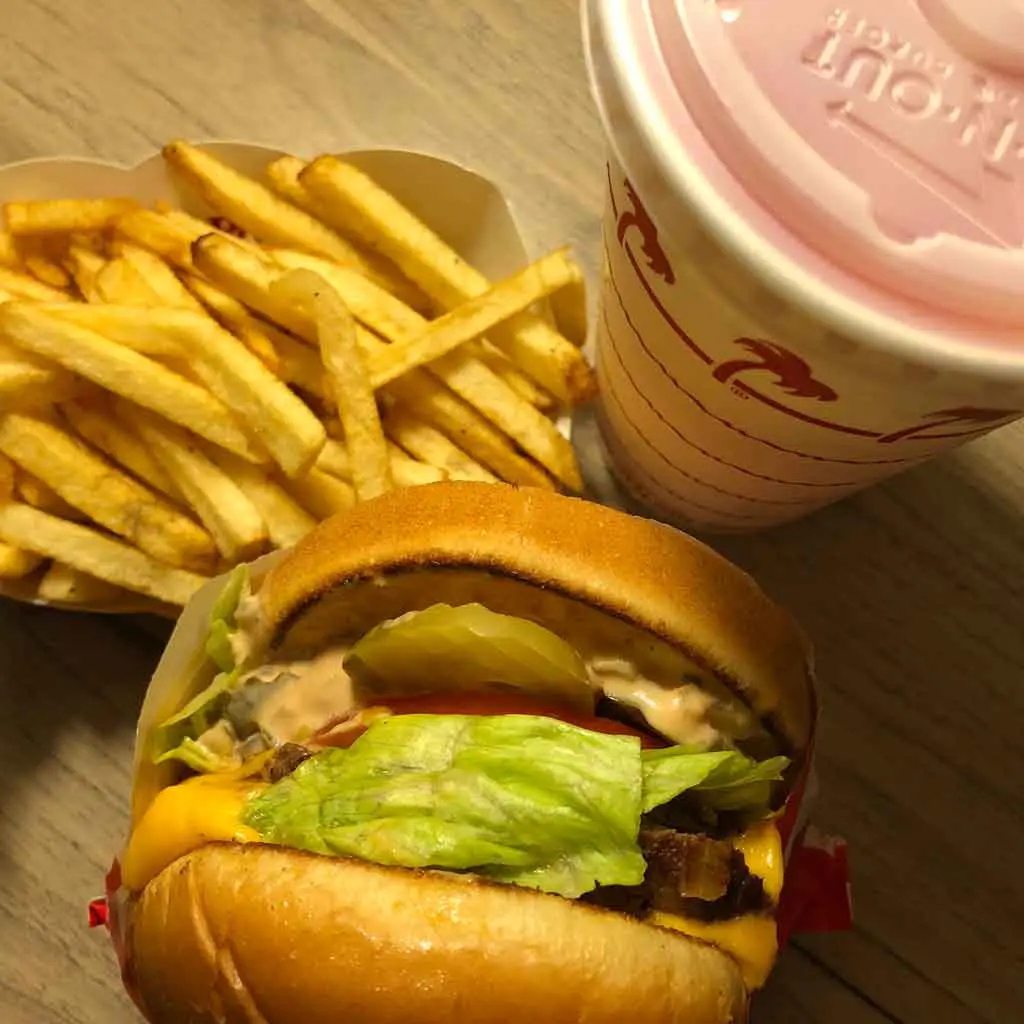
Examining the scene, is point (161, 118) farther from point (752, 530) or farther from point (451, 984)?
point (451, 984)

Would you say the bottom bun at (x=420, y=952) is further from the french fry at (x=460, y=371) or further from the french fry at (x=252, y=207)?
the french fry at (x=252, y=207)

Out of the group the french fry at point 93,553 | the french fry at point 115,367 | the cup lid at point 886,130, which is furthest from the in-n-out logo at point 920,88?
the french fry at point 93,553

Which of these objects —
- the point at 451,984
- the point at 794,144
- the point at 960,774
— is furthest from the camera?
the point at 960,774

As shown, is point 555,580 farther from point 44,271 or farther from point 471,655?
point 44,271

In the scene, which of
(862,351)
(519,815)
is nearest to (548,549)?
(519,815)

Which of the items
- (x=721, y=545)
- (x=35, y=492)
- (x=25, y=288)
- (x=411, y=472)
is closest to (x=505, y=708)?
(x=411, y=472)

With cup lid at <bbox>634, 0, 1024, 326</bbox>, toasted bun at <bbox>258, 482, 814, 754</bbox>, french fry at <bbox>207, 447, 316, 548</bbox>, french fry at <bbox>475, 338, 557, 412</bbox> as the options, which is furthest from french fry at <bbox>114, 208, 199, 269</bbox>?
cup lid at <bbox>634, 0, 1024, 326</bbox>
